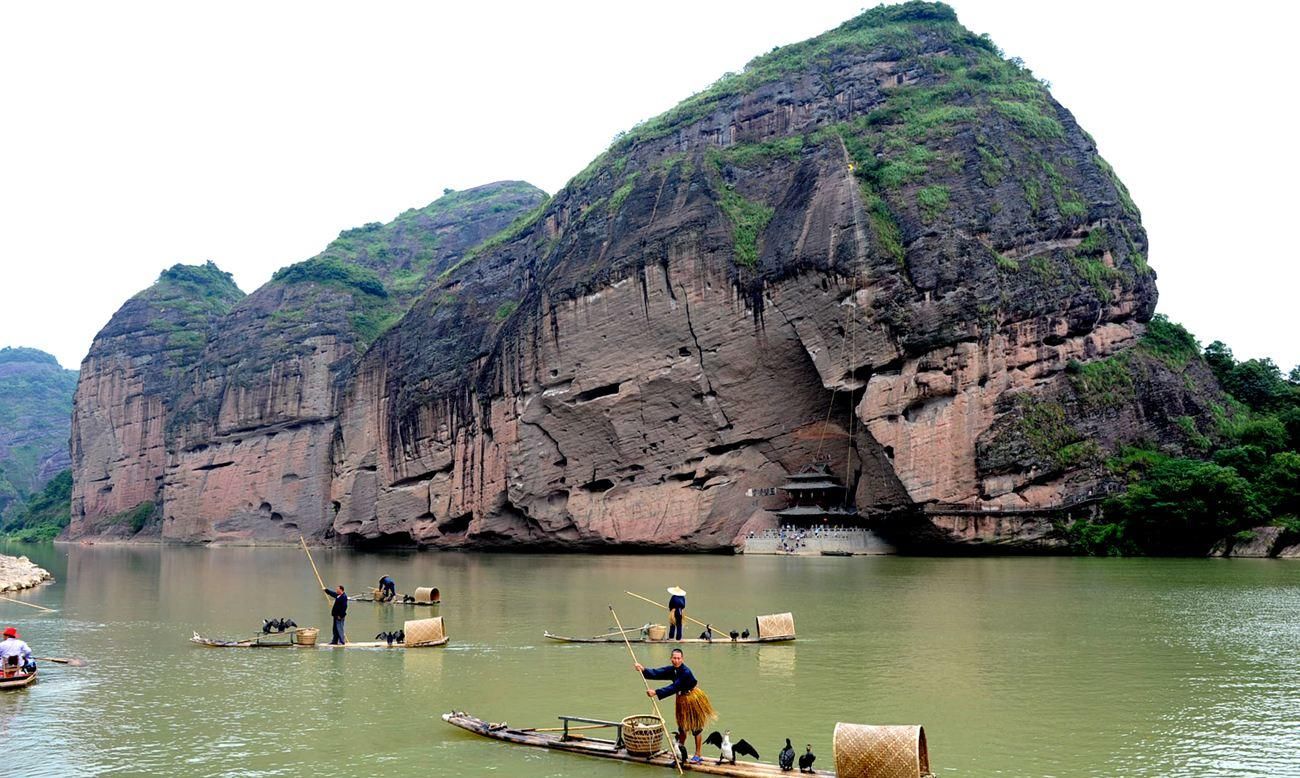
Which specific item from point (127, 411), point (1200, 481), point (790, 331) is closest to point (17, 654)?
point (1200, 481)

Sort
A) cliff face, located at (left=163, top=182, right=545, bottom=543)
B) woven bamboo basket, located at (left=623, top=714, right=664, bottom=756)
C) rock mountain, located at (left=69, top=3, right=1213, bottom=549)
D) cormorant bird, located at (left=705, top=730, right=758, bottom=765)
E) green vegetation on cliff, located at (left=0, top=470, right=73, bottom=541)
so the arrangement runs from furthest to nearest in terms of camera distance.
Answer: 1. green vegetation on cliff, located at (left=0, top=470, right=73, bottom=541)
2. cliff face, located at (left=163, top=182, right=545, bottom=543)
3. rock mountain, located at (left=69, top=3, right=1213, bottom=549)
4. woven bamboo basket, located at (left=623, top=714, right=664, bottom=756)
5. cormorant bird, located at (left=705, top=730, right=758, bottom=765)

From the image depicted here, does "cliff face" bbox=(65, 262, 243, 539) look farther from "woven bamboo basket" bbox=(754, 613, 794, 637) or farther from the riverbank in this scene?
"woven bamboo basket" bbox=(754, 613, 794, 637)

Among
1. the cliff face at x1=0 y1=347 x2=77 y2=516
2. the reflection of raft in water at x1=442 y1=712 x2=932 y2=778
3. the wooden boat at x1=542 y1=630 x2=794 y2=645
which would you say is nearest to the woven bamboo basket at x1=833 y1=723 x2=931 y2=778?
the reflection of raft in water at x1=442 y1=712 x2=932 y2=778

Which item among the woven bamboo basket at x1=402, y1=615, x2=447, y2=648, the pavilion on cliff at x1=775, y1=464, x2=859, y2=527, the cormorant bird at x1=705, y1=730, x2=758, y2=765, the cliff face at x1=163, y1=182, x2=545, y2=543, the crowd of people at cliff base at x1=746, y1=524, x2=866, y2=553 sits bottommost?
the cormorant bird at x1=705, y1=730, x2=758, y2=765

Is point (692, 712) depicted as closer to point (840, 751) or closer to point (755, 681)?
point (840, 751)

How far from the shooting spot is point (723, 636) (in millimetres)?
19062

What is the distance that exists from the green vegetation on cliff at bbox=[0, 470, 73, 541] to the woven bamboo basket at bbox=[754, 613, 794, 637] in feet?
310

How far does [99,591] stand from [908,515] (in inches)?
→ 1240

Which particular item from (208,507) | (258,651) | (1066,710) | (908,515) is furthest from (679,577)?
(208,507)

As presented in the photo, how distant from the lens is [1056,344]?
1716 inches

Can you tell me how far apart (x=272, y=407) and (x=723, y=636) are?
65.5 m

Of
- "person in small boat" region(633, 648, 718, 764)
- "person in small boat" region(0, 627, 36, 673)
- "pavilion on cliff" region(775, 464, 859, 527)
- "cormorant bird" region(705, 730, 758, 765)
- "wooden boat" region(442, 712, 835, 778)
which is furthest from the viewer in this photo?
"pavilion on cliff" region(775, 464, 859, 527)

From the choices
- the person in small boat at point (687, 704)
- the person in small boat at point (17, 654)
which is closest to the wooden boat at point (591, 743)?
the person in small boat at point (687, 704)

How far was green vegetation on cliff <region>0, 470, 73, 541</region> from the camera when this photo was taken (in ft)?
312
